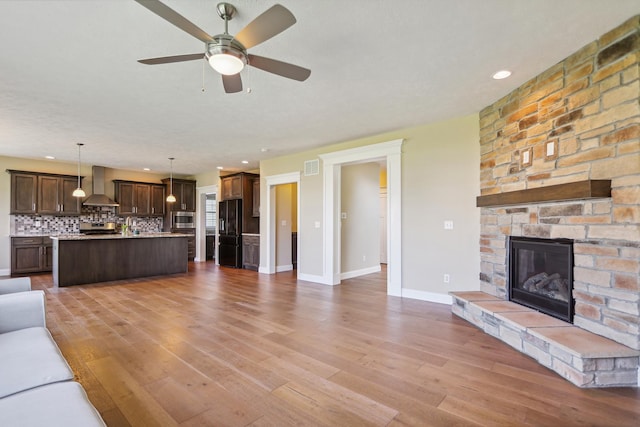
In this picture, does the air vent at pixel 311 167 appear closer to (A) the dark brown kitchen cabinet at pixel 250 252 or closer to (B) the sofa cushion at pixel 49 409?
(A) the dark brown kitchen cabinet at pixel 250 252

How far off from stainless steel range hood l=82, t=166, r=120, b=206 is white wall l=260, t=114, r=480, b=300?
22.8 feet

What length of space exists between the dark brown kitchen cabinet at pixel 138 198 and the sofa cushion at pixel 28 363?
722 centimetres

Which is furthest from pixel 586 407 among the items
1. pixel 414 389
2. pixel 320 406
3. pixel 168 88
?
pixel 168 88

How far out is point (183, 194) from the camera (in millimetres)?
9336

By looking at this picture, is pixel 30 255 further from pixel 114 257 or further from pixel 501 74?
pixel 501 74

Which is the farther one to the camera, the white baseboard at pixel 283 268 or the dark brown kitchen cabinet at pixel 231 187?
the dark brown kitchen cabinet at pixel 231 187

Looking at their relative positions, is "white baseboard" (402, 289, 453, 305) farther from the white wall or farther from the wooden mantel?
the wooden mantel

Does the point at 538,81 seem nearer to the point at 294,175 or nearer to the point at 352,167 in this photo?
the point at 352,167

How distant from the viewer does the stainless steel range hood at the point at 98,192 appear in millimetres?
7746

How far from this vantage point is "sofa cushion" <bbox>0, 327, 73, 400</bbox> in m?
1.49

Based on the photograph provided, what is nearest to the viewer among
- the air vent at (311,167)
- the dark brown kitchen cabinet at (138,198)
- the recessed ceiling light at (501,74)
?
the recessed ceiling light at (501,74)

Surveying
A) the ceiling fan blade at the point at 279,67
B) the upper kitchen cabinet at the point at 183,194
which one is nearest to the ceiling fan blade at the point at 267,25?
the ceiling fan blade at the point at 279,67

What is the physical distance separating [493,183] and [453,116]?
108cm

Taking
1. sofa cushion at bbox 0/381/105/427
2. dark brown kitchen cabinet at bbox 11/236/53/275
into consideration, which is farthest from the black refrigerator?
sofa cushion at bbox 0/381/105/427
